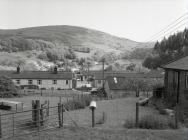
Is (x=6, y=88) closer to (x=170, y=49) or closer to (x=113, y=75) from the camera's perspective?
(x=113, y=75)

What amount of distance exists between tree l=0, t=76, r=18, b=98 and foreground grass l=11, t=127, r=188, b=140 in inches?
1086

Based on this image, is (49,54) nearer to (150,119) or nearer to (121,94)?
(121,94)

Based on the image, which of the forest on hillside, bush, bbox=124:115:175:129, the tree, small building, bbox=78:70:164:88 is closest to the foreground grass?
bush, bbox=124:115:175:129

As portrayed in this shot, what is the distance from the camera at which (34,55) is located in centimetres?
12500

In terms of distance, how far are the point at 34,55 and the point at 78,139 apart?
119840mm

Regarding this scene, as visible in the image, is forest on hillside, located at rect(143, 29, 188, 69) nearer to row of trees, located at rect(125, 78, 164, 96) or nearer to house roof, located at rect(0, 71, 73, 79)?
row of trees, located at rect(125, 78, 164, 96)

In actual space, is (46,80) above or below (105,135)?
above

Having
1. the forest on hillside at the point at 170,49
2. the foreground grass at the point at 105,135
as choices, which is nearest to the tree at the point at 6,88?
the foreground grass at the point at 105,135

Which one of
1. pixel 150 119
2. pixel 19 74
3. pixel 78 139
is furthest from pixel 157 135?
pixel 19 74

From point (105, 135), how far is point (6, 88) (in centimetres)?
2979

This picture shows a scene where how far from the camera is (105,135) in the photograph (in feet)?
32.2

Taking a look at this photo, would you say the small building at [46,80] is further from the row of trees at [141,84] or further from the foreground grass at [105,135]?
the foreground grass at [105,135]

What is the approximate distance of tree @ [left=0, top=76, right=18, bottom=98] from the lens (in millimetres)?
35719

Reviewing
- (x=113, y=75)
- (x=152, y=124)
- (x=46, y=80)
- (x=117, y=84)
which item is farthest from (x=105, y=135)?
(x=113, y=75)
